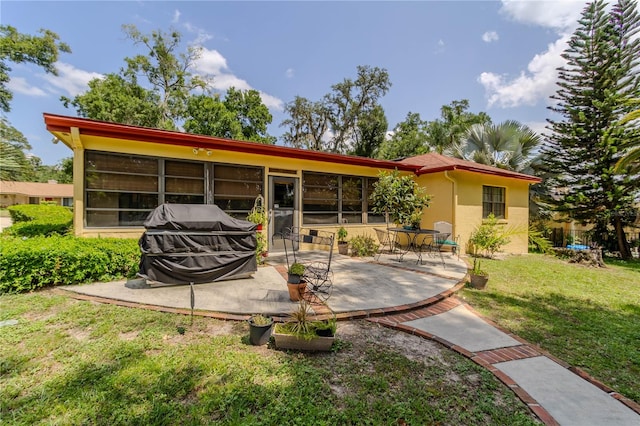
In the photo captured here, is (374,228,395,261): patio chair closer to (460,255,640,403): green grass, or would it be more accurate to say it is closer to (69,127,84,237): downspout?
(460,255,640,403): green grass

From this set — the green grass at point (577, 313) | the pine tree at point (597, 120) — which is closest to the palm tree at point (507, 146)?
the pine tree at point (597, 120)

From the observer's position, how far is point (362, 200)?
384 inches

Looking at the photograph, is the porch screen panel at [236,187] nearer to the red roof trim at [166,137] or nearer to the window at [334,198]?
the red roof trim at [166,137]

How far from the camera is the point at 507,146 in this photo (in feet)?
44.8

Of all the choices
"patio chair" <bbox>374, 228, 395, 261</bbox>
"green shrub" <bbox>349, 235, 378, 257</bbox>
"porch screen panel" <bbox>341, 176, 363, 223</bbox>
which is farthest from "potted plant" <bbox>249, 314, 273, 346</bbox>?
"porch screen panel" <bbox>341, 176, 363, 223</bbox>

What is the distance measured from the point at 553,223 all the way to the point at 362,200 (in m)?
11.9

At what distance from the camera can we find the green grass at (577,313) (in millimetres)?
3156

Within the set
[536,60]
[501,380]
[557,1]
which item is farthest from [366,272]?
[536,60]

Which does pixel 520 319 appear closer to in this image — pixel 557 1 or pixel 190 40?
pixel 557 1

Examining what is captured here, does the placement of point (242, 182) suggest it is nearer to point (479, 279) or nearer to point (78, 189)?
point (78, 189)

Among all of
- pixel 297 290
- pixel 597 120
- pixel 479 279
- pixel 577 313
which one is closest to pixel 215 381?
pixel 297 290

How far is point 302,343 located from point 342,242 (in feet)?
19.1

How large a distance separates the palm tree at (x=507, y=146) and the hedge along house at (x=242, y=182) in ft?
9.11

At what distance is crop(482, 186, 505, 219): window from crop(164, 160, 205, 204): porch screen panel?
9771mm
